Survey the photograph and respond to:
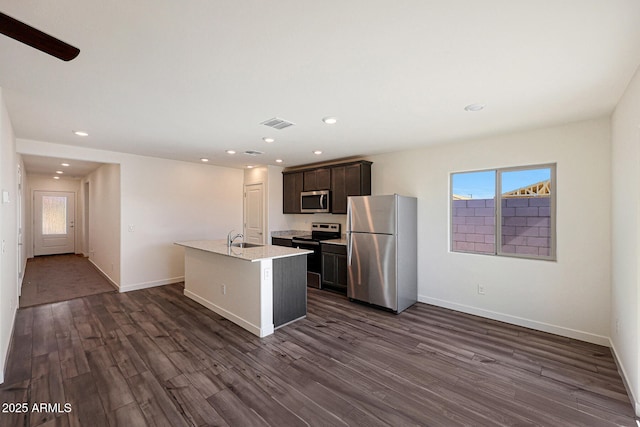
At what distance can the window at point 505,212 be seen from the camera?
3.37 m

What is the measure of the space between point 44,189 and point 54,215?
85cm

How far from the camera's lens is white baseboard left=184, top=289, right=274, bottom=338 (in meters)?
3.21

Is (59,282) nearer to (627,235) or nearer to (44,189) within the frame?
(44,189)

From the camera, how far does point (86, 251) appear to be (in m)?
8.27

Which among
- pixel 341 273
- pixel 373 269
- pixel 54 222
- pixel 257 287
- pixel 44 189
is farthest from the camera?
pixel 54 222

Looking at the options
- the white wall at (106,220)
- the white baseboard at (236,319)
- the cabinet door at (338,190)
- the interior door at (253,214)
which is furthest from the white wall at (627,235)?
the white wall at (106,220)

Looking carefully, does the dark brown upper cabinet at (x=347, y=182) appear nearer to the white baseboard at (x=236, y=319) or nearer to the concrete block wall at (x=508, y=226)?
the concrete block wall at (x=508, y=226)

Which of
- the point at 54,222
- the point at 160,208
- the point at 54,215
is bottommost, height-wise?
the point at 54,222

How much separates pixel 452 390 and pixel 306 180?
167 inches

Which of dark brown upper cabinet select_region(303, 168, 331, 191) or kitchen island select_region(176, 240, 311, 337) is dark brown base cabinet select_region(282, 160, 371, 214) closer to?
dark brown upper cabinet select_region(303, 168, 331, 191)

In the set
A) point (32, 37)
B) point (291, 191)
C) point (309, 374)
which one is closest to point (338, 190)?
point (291, 191)

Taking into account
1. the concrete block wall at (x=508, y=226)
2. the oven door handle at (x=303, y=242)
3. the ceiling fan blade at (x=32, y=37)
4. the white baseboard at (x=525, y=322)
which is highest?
the ceiling fan blade at (x=32, y=37)

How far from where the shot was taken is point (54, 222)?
8625 mm

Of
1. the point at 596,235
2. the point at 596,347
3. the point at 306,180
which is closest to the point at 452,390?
the point at 596,347
